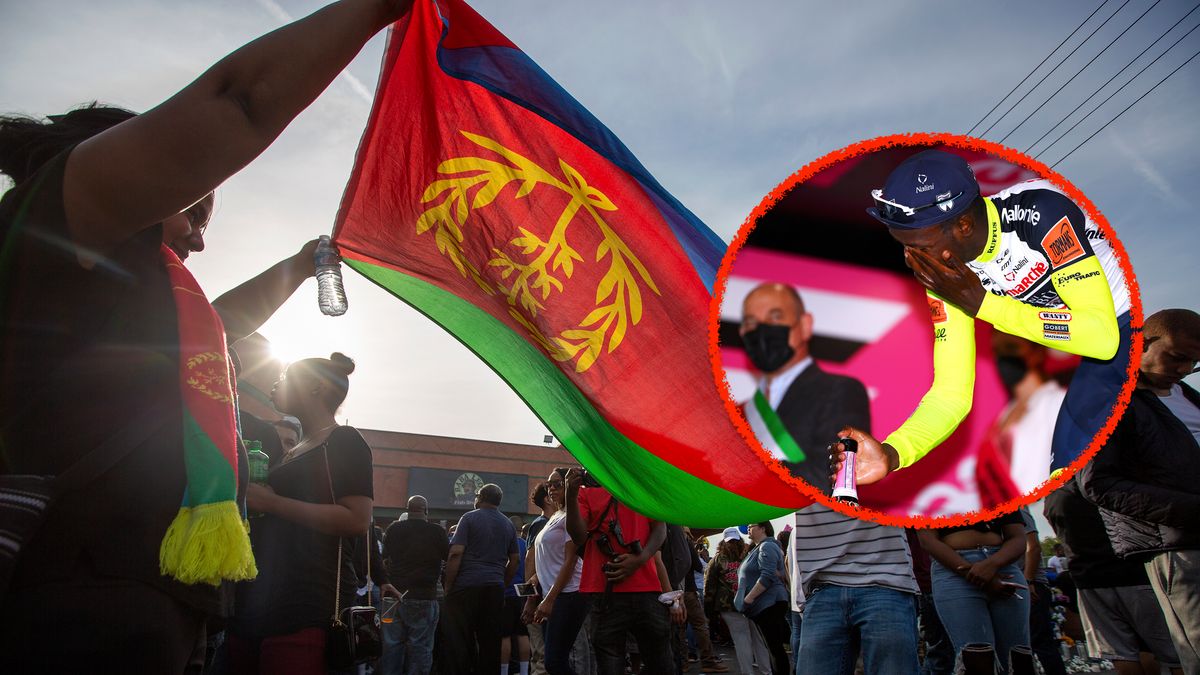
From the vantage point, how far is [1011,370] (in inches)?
37.5

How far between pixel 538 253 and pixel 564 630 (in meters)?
4.11

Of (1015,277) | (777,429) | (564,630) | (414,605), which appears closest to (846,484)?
(777,429)

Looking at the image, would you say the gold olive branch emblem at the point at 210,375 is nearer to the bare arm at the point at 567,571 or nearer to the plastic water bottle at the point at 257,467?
the plastic water bottle at the point at 257,467

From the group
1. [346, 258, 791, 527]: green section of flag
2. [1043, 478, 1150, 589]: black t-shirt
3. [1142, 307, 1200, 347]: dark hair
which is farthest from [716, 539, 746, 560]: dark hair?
[346, 258, 791, 527]: green section of flag

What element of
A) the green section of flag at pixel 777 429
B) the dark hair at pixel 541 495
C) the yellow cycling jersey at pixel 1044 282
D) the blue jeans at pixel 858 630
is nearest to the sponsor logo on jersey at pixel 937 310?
the yellow cycling jersey at pixel 1044 282

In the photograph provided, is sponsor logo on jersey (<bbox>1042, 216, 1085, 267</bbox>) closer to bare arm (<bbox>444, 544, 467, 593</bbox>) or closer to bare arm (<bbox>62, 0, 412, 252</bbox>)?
bare arm (<bbox>62, 0, 412, 252</bbox>)

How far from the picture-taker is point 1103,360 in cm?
93

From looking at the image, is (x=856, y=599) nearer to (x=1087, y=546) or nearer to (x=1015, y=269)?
(x=1087, y=546)

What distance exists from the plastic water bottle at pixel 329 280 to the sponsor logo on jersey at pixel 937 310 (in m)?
1.92

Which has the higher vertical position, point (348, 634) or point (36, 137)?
point (36, 137)

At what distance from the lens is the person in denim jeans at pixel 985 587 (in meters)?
3.99

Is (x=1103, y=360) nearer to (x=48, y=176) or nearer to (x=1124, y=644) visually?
(x=48, y=176)

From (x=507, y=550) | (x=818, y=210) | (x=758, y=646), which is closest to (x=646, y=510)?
(x=818, y=210)

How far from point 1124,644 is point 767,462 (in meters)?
4.83
